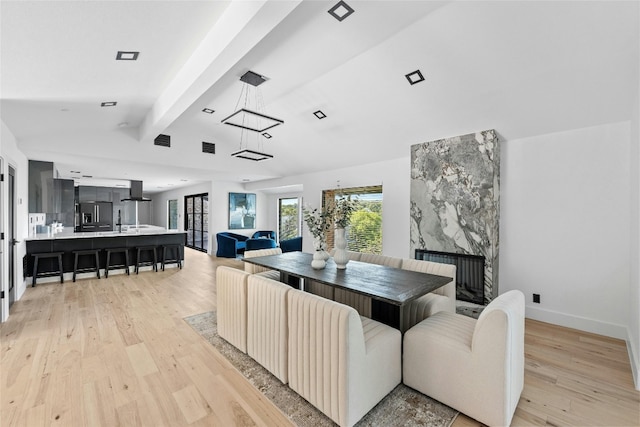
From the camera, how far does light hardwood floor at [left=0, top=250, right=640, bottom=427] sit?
1904 millimetres

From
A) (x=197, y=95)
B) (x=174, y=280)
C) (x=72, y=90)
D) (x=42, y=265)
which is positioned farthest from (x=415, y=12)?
(x=42, y=265)

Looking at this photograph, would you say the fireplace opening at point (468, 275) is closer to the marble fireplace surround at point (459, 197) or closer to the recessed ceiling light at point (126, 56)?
the marble fireplace surround at point (459, 197)

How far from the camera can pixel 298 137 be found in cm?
560

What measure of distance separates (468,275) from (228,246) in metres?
6.57

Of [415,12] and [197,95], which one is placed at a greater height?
[415,12]

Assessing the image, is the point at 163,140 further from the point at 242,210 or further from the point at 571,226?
the point at 571,226

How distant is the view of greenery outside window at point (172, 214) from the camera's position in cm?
1209

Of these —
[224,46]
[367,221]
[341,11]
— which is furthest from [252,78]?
[367,221]

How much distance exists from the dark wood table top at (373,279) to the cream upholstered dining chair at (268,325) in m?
0.49

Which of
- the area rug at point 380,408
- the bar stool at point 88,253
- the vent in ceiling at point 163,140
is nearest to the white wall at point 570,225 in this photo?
the area rug at point 380,408

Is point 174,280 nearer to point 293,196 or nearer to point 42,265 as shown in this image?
point 42,265

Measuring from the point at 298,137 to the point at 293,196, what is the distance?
4063mm

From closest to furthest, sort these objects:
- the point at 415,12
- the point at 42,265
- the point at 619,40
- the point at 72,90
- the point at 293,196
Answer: the point at 619,40 < the point at 415,12 < the point at 72,90 < the point at 42,265 < the point at 293,196

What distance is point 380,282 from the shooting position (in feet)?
8.13
